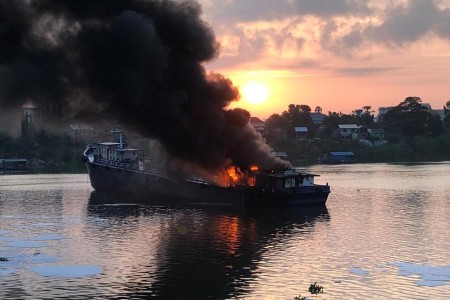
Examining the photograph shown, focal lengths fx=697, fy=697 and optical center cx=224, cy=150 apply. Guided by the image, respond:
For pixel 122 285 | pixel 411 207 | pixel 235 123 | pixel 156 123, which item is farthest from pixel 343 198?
pixel 122 285

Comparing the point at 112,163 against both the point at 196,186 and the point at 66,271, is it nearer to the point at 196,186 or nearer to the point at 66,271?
the point at 196,186

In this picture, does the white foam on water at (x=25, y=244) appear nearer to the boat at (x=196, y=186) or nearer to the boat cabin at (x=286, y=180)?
the boat at (x=196, y=186)

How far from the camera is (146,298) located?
51219mm

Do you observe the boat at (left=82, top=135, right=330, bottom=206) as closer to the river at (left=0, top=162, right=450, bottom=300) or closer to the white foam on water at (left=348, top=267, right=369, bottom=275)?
the river at (left=0, top=162, right=450, bottom=300)

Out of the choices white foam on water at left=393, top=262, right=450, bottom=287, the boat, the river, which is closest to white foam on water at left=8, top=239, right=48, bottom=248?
the river

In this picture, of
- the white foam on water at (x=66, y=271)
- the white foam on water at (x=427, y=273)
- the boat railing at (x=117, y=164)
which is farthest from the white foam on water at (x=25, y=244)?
the boat railing at (x=117, y=164)

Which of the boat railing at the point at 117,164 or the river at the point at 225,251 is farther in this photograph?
the boat railing at the point at 117,164

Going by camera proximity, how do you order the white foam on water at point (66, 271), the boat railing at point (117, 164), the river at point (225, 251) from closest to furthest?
the river at point (225, 251), the white foam on water at point (66, 271), the boat railing at point (117, 164)

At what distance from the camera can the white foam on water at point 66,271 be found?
194 ft

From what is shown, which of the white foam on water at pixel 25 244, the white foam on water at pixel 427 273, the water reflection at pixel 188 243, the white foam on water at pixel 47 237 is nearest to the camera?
the white foam on water at pixel 427 273

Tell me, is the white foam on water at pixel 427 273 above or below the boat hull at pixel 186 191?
below

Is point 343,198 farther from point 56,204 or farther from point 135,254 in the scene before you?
point 135,254

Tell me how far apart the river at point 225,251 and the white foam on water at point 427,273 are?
8 centimetres

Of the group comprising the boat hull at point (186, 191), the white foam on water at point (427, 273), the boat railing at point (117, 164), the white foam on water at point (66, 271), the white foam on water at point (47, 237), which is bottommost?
the white foam on water at point (427, 273)
